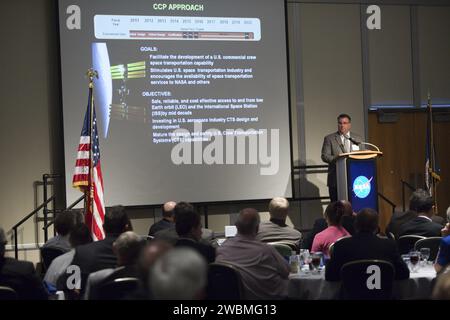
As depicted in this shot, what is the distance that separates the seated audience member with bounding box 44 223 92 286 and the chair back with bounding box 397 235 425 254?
96.3 inches

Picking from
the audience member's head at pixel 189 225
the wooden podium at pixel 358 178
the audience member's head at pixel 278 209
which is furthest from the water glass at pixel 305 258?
the wooden podium at pixel 358 178

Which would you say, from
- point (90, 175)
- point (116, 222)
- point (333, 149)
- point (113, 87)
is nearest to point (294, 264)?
point (116, 222)

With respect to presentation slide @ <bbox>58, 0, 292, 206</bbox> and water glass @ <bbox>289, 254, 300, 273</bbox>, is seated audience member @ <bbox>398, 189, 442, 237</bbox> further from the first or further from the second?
presentation slide @ <bbox>58, 0, 292, 206</bbox>

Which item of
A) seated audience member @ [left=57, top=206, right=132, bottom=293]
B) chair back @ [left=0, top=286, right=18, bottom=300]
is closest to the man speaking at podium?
seated audience member @ [left=57, top=206, right=132, bottom=293]

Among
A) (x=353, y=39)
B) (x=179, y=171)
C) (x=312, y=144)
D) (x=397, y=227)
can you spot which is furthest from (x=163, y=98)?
(x=397, y=227)

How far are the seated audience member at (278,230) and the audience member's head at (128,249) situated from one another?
82.1 inches

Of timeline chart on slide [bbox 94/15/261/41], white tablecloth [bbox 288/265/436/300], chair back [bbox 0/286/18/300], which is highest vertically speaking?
timeline chart on slide [bbox 94/15/261/41]

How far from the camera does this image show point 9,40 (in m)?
8.55

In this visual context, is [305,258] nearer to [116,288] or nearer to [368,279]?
[368,279]

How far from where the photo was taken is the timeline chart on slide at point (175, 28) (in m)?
8.55

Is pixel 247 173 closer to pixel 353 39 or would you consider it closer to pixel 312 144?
pixel 312 144

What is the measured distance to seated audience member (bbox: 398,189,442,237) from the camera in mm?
5438

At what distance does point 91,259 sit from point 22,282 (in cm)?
68

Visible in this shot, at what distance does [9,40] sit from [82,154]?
7.68ft
